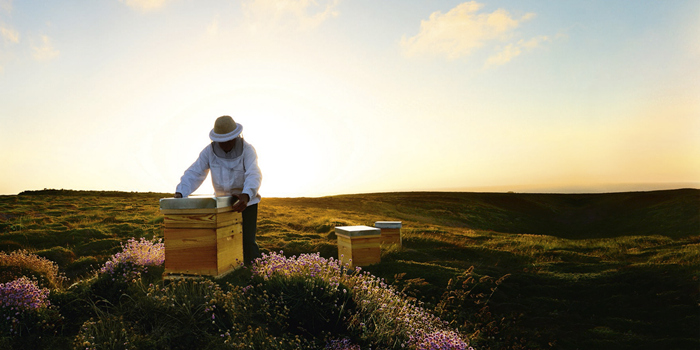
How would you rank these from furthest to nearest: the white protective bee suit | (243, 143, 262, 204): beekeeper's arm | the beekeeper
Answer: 1. the white protective bee suit
2. the beekeeper
3. (243, 143, 262, 204): beekeeper's arm

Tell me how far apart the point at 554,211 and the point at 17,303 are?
48.5m

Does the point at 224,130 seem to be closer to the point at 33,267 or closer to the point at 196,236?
the point at 196,236

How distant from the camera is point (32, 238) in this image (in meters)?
13.1

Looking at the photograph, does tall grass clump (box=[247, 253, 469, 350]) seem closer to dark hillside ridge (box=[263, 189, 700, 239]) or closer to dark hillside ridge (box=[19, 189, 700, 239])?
dark hillside ridge (box=[19, 189, 700, 239])

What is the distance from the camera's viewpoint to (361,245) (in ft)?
31.6

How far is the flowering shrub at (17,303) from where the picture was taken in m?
5.15

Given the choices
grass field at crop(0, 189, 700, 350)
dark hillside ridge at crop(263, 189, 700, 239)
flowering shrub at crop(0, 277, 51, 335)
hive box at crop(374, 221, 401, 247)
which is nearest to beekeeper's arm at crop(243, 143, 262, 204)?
grass field at crop(0, 189, 700, 350)

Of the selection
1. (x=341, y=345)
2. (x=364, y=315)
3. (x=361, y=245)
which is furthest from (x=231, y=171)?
(x=361, y=245)

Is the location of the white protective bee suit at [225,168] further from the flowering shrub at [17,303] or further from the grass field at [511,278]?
the flowering shrub at [17,303]

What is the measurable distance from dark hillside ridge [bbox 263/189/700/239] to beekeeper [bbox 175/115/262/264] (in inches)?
989

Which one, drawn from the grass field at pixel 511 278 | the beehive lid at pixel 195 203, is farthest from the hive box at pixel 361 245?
the beehive lid at pixel 195 203

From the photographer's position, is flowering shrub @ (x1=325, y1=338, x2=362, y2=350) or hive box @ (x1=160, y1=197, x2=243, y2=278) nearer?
flowering shrub @ (x1=325, y1=338, x2=362, y2=350)

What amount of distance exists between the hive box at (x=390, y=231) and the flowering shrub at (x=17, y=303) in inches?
331

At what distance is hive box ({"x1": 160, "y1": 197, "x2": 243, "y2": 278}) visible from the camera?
598cm
